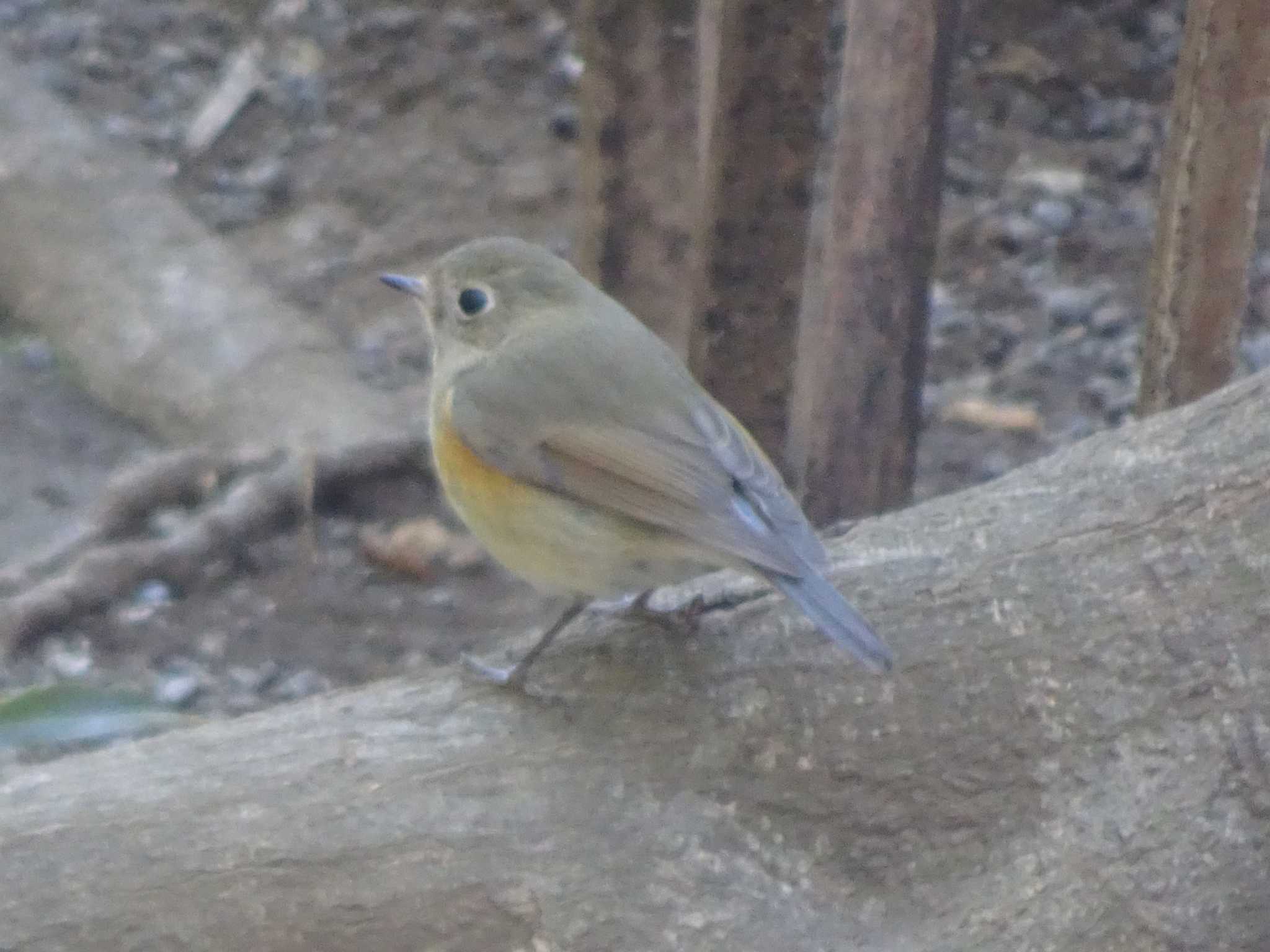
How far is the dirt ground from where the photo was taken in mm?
4836

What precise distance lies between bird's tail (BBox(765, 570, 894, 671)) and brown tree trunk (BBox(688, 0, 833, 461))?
1331 mm

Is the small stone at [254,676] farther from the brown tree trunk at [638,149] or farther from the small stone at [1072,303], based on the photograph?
the small stone at [1072,303]

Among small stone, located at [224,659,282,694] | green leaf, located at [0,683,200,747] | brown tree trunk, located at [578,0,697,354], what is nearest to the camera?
green leaf, located at [0,683,200,747]

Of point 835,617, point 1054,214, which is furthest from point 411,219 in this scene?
point 835,617

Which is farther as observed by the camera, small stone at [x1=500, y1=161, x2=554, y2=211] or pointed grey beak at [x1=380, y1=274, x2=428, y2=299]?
small stone at [x1=500, y1=161, x2=554, y2=211]

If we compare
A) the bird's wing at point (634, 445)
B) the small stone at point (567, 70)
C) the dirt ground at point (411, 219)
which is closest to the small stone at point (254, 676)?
the dirt ground at point (411, 219)

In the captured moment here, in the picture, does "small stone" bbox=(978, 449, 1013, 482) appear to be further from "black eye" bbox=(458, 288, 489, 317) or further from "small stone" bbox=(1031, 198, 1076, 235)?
"black eye" bbox=(458, 288, 489, 317)

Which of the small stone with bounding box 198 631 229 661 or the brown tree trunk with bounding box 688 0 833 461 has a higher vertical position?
the brown tree trunk with bounding box 688 0 833 461

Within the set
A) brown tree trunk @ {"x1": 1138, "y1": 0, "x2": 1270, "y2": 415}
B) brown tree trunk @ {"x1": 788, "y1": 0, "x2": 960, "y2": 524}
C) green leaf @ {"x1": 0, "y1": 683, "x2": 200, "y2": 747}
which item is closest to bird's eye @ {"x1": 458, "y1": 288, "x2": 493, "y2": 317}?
brown tree trunk @ {"x1": 788, "y1": 0, "x2": 960, "y2": 524}

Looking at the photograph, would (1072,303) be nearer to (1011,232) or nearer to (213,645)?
(1011,232)

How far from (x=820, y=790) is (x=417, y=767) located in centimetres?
55

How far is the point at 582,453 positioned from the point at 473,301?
1.33 ft

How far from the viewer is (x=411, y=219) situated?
6.48 metres

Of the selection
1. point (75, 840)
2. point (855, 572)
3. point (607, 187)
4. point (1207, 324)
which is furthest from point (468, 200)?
point (75, 840)
